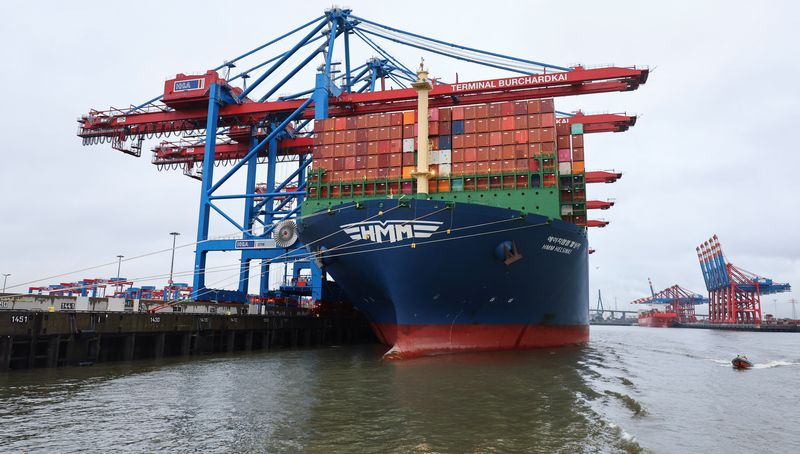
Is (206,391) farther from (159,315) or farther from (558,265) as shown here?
(558,265)

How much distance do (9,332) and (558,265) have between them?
20092mm

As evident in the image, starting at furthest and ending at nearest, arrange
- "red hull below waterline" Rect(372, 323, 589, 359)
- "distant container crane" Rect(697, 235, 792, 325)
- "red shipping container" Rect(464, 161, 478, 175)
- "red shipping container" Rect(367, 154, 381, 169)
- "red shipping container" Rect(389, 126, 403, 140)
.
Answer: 1. "distant container crane" Rect(697, 235, 792, 325)
2. "red shipping container" Rect(389, 126, 403, 140)
3. "red shipping container" Rect(367, 154, 381, 169)
4. "red shipping container" Rect(464, 161, 478, 175)
5. "red hull below waterline" Rect(372, 323, 589, 359)

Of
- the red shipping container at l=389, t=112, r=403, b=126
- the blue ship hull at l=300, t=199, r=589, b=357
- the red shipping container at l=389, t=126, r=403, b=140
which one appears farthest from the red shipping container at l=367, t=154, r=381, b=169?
the blue ship hull at l=300, t=199, r=589, b=357

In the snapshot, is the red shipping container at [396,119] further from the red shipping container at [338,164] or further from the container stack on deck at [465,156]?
the red shipping container at [338,164]

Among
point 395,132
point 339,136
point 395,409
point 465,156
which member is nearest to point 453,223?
point 465,156

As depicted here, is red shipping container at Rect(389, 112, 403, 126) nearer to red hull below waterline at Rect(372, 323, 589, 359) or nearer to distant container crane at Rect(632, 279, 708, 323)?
red hull below waterline at Rect(372, 323, 589, 359)

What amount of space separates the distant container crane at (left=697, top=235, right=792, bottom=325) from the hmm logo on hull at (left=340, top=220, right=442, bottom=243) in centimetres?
9226

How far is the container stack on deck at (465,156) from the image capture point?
73.1 ft

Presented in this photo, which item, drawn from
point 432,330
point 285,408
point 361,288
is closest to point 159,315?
point 361,288

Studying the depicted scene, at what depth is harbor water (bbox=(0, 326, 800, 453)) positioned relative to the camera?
27.8ft

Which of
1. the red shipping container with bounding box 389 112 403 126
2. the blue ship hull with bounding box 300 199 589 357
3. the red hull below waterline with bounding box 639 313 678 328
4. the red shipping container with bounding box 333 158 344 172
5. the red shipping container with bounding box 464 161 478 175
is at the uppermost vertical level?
the red shipping container with bounding box 389 112 403 126

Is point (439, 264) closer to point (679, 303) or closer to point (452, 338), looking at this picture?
point (452, 338)

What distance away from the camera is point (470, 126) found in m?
23.9

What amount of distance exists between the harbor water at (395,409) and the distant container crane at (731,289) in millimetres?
85262
